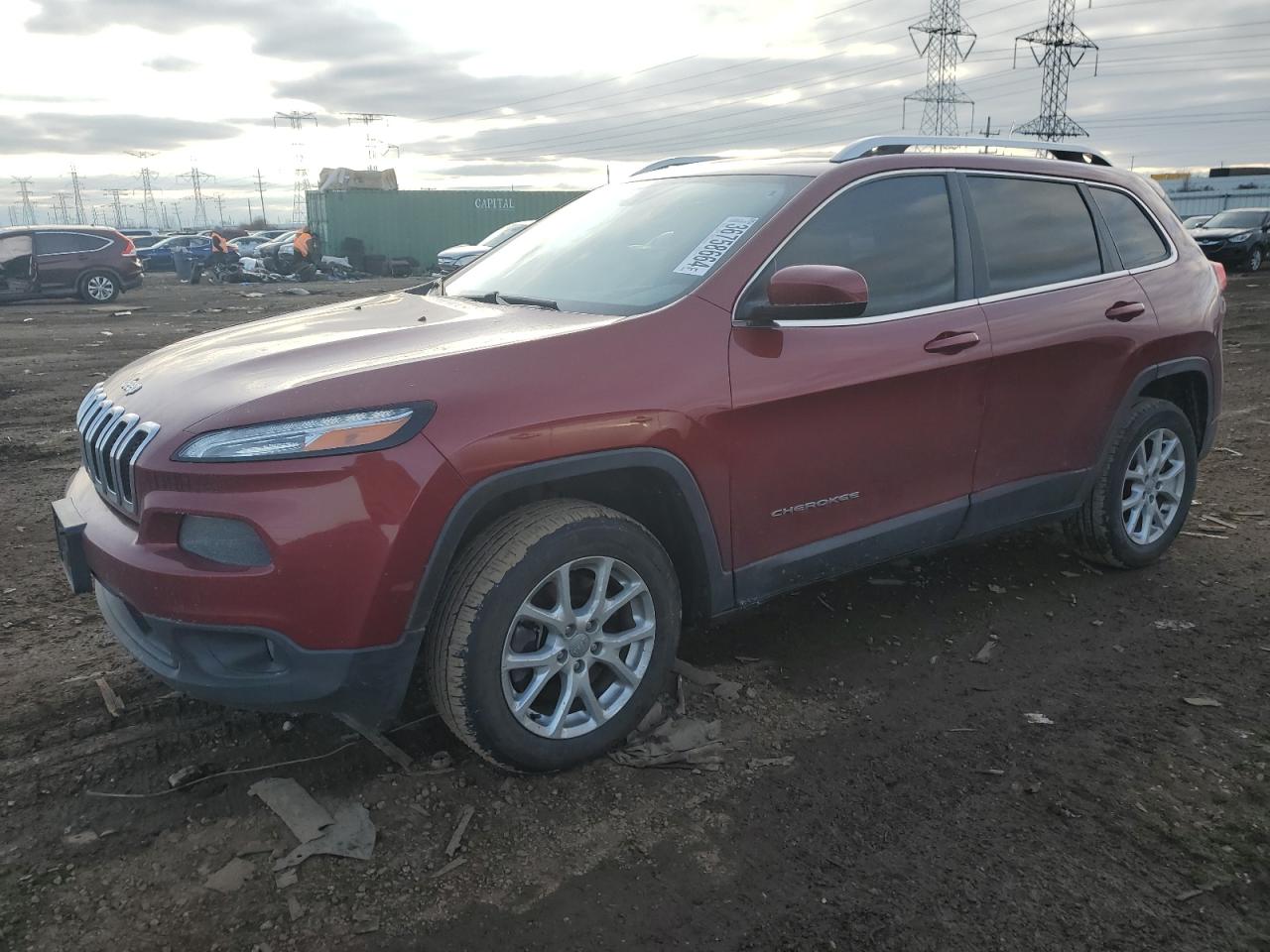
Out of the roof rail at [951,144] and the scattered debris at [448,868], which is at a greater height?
the roof rail at [951,144]

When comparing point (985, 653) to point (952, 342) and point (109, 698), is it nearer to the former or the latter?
point (952, 342)

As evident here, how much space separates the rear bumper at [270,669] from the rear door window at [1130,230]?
3552 mm

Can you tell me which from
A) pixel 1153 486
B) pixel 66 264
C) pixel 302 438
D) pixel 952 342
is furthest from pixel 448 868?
pixel 66 264

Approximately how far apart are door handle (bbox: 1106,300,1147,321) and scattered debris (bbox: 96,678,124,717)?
404 centimetres

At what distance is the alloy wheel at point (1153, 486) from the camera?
453cm

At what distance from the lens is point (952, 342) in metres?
3.59

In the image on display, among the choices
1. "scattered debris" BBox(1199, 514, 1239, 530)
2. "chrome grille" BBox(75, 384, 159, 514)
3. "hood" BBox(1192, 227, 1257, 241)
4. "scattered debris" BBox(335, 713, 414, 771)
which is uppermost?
"hood" BBox(1192, 227, 1257, 241)

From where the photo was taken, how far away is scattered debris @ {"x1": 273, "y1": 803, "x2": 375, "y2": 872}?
2.59 meters

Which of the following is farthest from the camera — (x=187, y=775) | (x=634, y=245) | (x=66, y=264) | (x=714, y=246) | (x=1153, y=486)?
(x=66, y=264)

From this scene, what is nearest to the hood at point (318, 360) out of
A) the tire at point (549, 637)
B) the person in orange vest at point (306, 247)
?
the tire at point (549, 637)

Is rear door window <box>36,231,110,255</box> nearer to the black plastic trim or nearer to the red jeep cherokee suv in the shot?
the red jeep cherokee suv

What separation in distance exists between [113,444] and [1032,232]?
343cm

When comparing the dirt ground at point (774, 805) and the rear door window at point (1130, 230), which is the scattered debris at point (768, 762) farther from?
the rear door window at point (1130, 230)

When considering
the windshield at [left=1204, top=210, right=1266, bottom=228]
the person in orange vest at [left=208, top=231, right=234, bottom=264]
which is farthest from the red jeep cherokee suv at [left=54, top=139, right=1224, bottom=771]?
the person in orange vest at [left=208, top=231, right=234, bottom=264]
